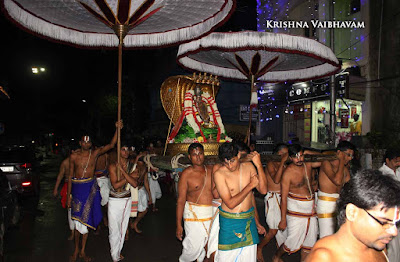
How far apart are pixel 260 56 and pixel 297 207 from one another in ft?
10.5

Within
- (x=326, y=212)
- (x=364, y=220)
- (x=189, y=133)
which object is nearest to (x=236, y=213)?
(x=326, y=212)

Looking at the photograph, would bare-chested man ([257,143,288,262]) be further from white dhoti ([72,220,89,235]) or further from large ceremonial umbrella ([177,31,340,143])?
white dhoti ([72,220,89,235])

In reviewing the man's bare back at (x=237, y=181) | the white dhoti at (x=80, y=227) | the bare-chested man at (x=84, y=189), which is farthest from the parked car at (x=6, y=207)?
the man's bare back at (x=237, y=181)

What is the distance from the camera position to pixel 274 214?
636 cm

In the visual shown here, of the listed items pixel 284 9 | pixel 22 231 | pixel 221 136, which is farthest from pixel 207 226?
pixel 284 9

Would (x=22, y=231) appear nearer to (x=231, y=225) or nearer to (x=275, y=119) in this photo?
(x=231, y=225)

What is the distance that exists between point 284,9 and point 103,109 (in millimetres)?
18444

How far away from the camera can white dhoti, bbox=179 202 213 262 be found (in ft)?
16.9

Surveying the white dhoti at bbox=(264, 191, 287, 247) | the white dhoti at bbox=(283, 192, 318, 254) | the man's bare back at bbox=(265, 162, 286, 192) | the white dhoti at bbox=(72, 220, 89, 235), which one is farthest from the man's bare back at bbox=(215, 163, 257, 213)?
the white dhoti at bbox=(72, 220, 89, 235)

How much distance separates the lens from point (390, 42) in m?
15.9

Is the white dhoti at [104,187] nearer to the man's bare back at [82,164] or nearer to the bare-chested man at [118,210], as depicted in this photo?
the man's bare back at [82,164]

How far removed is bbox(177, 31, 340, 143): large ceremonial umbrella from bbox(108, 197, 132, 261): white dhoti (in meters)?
2.90

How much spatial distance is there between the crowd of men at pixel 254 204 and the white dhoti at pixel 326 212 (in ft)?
0.05

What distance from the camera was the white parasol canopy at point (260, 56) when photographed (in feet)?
20.3
